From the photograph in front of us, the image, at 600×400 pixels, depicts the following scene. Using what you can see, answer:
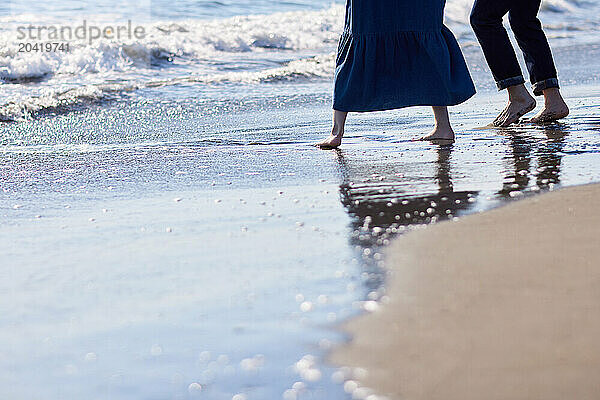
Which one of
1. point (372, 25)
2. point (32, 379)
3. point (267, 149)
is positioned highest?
point (372, 25)

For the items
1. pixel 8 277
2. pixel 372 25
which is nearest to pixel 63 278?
pixel 8 277

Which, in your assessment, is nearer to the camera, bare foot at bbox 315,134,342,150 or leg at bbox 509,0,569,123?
bare foot at bbox 315,134,342,150

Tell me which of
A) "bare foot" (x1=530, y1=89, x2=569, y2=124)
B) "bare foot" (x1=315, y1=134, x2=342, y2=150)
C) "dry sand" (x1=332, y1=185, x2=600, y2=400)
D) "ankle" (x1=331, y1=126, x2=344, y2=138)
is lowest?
"bare foot" (x1=315, y1=134, x2=342, y2=150)

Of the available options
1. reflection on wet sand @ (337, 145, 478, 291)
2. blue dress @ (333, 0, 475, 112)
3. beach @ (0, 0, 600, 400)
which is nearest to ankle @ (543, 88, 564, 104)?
beach @ (0, 0, 600, 400)

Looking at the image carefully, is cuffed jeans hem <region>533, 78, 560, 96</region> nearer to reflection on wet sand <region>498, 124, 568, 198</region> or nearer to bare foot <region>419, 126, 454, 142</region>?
reflection on wet sand <region>498, 124, 568, 198</region>

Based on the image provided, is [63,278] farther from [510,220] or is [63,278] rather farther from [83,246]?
[510,220]

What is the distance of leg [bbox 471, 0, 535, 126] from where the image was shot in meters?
4.08

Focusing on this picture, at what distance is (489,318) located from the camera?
4.72 feet

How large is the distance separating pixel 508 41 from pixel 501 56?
0.28 ft

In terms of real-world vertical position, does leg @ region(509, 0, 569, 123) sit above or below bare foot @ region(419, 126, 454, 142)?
above

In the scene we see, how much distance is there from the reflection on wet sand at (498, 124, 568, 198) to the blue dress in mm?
356

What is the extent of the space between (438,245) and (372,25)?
75.3 inches

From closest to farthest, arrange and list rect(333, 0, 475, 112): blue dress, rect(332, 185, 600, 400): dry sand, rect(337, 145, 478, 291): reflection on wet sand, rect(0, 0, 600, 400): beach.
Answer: rect(332, 185, 600, 400): dry sand
rect(0, 0, 600, 400): beach
rect(337, 145, 478, 291): reflection on wet sand
rect(333, 0, 475, 112): blue dress

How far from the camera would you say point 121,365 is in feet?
4.41
